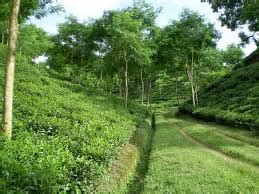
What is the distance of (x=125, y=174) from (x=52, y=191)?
30.7 ft

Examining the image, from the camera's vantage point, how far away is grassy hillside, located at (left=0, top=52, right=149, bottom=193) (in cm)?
1239

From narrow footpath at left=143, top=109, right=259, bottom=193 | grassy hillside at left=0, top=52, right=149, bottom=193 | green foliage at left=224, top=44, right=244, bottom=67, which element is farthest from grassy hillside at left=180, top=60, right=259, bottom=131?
green foliage at left=224, top=44, right=244, bottom=67

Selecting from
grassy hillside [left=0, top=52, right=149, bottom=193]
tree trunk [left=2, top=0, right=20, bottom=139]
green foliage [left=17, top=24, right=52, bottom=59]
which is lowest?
grassy hillside [left=0, top=52, right=149, bottom=193]

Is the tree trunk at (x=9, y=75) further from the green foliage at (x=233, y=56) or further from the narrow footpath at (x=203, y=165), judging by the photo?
the green foliage at (x=233, y=56)

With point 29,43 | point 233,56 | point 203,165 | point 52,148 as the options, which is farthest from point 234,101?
point 233,56

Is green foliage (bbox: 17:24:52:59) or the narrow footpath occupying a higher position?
green foliage (bbox: 17:24:52:59)

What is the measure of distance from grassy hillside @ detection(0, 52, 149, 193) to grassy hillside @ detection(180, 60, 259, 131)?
13408 millimetres

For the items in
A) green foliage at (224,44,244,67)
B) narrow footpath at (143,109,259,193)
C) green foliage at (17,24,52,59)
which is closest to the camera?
narrow footpath at (143,109,259,193)

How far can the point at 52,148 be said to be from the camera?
16156mm

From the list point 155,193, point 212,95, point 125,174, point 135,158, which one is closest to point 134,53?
point 212,95

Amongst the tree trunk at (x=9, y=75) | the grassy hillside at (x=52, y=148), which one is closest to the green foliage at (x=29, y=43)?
the grassy hillside at (x=52, y=148)

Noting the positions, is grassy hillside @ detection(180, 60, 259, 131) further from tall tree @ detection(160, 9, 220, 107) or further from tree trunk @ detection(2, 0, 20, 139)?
tree trunk @ detection(2, 0, 20, 139)

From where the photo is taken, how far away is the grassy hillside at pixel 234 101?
39.6 metres

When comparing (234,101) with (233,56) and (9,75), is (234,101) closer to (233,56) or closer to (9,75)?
(9,75)
